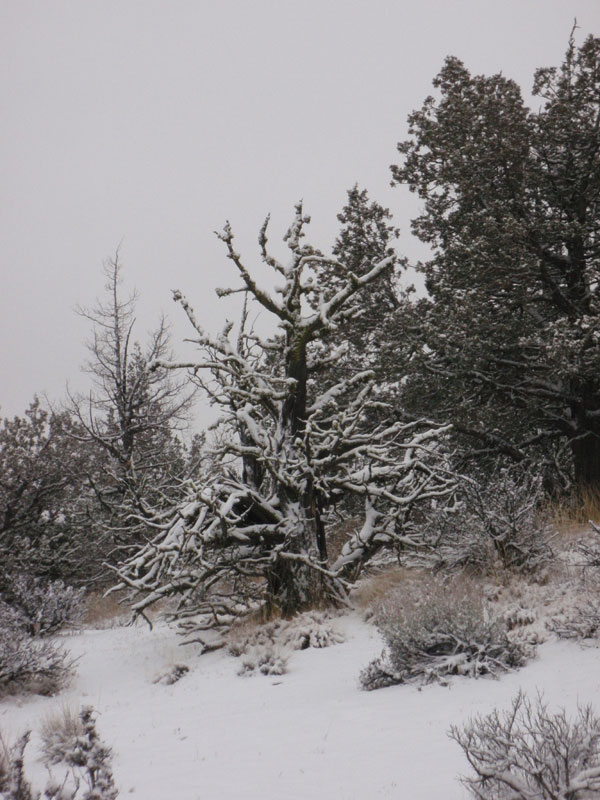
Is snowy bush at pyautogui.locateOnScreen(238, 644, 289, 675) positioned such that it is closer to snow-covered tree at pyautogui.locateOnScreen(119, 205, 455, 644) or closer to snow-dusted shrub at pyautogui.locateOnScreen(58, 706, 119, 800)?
snow-covered tree at pyautogui.locateOnScreen(119, 205, 455, 644)

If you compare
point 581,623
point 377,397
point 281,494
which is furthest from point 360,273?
point 581,623

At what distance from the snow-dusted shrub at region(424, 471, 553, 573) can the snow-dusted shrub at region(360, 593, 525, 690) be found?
1.64m

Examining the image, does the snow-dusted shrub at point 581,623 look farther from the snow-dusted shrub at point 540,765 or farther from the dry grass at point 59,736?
the dry grass at point 59,736

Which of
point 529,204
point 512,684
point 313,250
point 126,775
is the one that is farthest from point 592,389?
point 126,775

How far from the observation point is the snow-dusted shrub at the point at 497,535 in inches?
295

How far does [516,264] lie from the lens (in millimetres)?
12195

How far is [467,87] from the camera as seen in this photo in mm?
14438

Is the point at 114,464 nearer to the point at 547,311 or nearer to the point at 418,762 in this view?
the point at 547,311

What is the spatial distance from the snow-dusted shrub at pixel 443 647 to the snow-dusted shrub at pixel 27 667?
4.63 m

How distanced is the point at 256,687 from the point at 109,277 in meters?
14.2

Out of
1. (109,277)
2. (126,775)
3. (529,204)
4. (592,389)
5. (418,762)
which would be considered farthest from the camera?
A: (109,277)

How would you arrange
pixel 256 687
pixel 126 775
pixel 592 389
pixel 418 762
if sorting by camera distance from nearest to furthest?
pixel 418 762
pixel 126 775
pixel 256 687
pixel 592 389

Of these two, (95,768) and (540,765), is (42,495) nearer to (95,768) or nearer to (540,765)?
(95,768)

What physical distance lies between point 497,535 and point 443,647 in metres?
2.36
